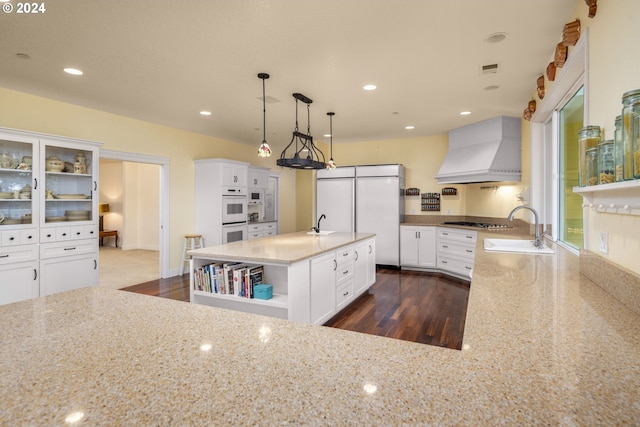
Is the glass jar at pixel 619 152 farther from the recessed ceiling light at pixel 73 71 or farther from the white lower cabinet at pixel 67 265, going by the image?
the white lower cabinet at pixel 67 265

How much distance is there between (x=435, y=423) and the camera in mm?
560

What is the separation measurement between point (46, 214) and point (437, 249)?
5550 millimetres

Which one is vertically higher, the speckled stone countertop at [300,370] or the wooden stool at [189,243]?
the speckled stone countertop at [300,370]

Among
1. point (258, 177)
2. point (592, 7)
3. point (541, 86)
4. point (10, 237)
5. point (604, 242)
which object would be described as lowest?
point (10, 237)

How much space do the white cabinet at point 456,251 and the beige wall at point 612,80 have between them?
3356mm

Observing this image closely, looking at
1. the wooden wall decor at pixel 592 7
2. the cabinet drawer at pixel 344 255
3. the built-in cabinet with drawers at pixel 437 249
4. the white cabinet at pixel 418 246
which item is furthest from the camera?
the white cabinet at pixel 418 246

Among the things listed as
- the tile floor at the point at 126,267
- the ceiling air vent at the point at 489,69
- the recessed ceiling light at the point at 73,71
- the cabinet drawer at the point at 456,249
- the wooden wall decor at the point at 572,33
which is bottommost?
the tile floor at the point at 126,267

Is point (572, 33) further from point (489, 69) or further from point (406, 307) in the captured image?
point (406, 307)

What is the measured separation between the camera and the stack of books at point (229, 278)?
290cm

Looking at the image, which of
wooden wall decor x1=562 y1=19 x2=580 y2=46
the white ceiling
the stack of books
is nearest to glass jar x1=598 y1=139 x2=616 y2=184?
wooden wall decor x1=562 y1=19 x2=580 y2=46

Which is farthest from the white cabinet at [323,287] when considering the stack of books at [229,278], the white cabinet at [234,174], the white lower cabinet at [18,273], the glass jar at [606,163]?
the white cabinet at [234,174]

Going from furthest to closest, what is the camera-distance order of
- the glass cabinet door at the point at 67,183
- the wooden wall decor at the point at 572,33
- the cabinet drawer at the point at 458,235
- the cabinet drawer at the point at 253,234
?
the cabinet drawer at the point at 253,234
the cabinet drawer at the point at 458,235
the glass cabinet door at the point at 67,183
the wooden wall decor at the point at 572,33

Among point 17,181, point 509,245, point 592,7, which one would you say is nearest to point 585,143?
point 592,7

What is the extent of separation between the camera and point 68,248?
3.78 metres
